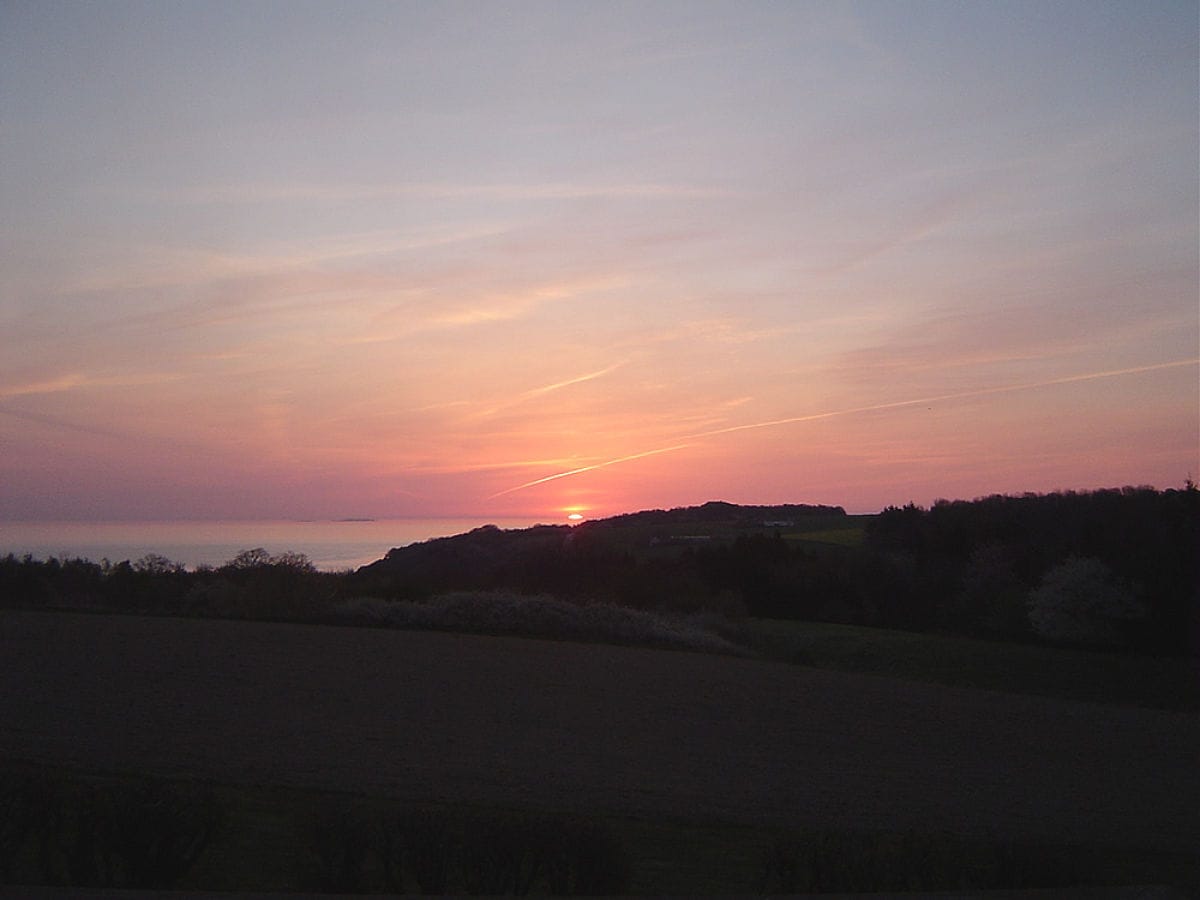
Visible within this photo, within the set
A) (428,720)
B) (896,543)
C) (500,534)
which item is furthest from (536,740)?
(500,534)

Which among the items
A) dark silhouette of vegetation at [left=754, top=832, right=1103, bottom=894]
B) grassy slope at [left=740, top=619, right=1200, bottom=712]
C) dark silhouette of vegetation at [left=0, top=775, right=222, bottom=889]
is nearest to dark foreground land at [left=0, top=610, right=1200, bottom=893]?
dark silhouette of vegetation at [left=754, top=832, right=1103, bottom=894]

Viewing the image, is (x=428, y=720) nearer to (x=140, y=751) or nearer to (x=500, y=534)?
(x=140, y=751)

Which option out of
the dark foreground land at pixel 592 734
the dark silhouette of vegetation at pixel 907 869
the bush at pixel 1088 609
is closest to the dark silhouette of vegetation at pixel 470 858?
the dark silhouette of vegetation at pixel 907 869

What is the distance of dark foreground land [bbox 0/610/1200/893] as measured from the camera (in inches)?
472

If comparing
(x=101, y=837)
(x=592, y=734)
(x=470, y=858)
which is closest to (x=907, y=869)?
(x=470, y=858)

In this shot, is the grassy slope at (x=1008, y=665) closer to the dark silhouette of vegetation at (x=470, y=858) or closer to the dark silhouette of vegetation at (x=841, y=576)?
the dark silhouette of vegetation at (x=841, y=576)

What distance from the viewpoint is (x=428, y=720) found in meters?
16.5

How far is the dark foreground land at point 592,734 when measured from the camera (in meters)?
12.0

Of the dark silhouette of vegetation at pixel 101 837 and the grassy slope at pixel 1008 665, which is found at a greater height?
the dark silhouette of vegetation at pixel 101 837

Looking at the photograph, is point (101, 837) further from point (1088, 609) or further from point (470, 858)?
point (1088, 609)

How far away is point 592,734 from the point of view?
16375 mm

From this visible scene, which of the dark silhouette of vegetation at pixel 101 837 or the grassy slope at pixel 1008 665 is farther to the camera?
the grassy slope at pixel 1008 665

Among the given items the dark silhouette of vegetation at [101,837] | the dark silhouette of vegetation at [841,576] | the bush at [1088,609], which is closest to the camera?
the dark silhouette of vegetation at [101,837]

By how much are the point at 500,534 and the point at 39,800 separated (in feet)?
229
